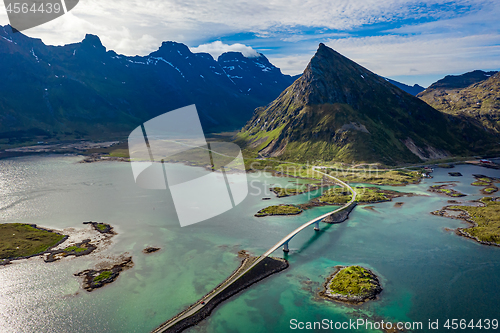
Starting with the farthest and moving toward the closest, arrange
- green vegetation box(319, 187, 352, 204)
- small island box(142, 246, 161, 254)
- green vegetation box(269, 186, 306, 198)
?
green vegetation box(269, 186, 306, 198) < green vegetation box(319, 187, 352, 204) < small island box(142, 246, 161, 254)

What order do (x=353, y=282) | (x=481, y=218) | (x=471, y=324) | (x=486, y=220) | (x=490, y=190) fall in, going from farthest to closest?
(x=490, y=190) → (x=481, y=218) → (x=486, y=220) → (x=353, y=282) → (x=471, y=324)

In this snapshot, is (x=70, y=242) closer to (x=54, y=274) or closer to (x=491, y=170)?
(x=54, y=274)

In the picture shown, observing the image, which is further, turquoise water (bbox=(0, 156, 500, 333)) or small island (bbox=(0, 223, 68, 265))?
small island (bbox=(0, 223, 68, 265))

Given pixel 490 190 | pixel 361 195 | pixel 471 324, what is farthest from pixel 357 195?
pixel 471 324

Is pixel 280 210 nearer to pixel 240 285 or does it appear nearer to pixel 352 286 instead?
pixel 240 285

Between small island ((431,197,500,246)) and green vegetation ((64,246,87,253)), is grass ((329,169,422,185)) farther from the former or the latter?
green vegetation ((64,246,87,253))

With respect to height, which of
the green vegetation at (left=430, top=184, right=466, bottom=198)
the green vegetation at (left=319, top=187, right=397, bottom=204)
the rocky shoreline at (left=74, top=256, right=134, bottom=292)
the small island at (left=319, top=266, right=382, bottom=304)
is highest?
the green vegetation at (left=319, top=187, right=397, bottom=204)

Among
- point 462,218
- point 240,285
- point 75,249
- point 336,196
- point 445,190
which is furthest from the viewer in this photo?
point 445,190

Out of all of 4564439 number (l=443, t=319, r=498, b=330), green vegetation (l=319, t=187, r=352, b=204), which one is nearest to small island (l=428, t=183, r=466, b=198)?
green vegetation (l=319, t=187, r=352, b=204)

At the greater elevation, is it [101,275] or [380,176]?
[380,176]
